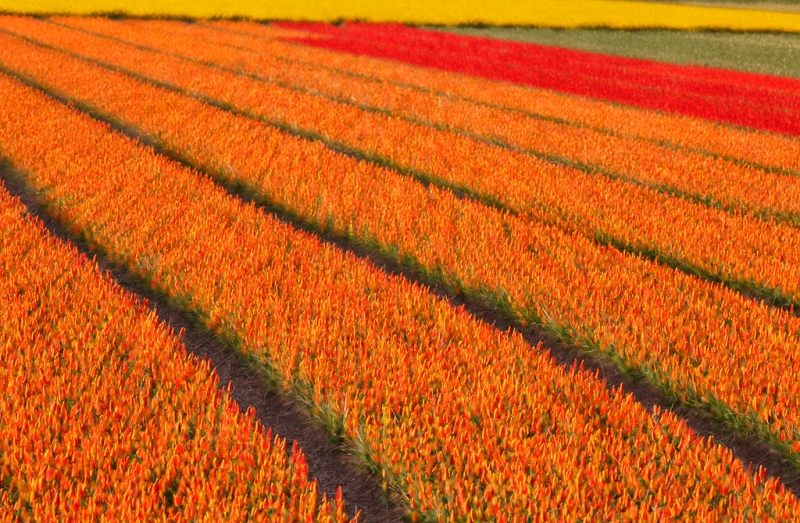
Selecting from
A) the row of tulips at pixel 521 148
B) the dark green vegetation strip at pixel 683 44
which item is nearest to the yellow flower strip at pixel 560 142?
the row of tulips at pixel 521 148

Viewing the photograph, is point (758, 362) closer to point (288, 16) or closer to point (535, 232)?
point (535, 232)

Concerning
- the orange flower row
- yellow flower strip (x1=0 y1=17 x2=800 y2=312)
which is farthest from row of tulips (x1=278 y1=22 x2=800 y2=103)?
the orange flower row

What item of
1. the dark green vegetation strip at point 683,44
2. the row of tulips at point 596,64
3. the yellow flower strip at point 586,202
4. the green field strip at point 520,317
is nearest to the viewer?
the green field strip at point 520,317

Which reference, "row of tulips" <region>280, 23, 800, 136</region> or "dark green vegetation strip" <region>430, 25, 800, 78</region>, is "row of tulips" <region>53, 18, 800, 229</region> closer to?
"row of tulips" <region>280, 23, 800, 136</region>

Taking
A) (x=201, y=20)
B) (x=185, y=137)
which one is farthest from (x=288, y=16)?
(x=185, y=137)

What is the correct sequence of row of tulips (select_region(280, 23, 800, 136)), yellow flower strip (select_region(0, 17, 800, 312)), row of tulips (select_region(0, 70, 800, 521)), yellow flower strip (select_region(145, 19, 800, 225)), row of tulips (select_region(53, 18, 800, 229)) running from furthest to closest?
row of tulips (select_region(280, 23, 800, 136)), yellow flower strip (select_region(145, 19, 800, 225)), row of tulips (select_region(53, 18, 800, 229)), yellow flower strip (select_region(0, 17, 800, 312)), row of tulips (select_region(0, 70, 800, 521))

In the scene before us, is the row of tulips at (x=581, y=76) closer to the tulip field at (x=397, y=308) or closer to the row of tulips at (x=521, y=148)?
the tulip field at (x=397, y=308)

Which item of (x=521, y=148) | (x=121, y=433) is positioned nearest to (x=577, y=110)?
(x=521, y=148)
